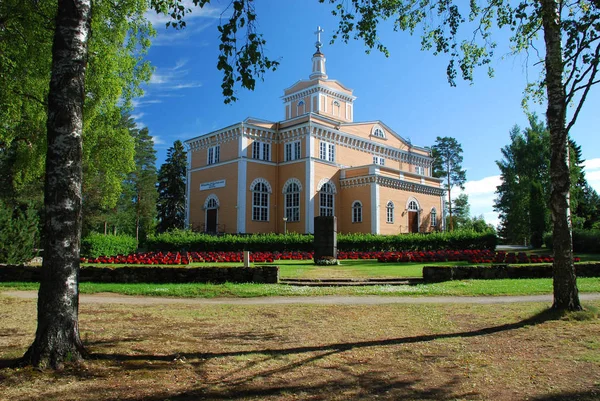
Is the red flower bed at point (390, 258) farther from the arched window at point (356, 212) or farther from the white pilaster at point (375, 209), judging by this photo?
the arched window at point (356, 212)

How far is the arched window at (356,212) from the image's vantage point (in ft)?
125

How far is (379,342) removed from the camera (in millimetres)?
6312

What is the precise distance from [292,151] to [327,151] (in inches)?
124

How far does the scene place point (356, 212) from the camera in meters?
38.4

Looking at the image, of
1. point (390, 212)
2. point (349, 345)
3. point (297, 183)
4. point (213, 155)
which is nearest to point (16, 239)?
point (349, 345)

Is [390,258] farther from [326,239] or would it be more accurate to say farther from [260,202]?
[260,202]

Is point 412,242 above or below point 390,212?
below

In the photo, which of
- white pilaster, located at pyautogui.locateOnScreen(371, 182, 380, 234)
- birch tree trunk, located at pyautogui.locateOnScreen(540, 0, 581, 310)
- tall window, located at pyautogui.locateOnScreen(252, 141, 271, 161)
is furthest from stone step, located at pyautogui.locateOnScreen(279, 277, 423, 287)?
tall window, located at pyautogui.locateOnScreen(252, 141, 271, 161)

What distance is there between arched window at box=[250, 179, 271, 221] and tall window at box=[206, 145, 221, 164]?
509 centimetres

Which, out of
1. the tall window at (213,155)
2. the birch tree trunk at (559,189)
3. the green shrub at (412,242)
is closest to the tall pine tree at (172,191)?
the tall window at (213,155)

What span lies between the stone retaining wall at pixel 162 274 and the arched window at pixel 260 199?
2358 cm

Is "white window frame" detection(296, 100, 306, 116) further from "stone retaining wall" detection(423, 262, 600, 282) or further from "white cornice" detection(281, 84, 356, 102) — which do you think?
"stone retaining wall" detection(423, 262, 600, 282)

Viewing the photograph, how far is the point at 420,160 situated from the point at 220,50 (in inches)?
1853

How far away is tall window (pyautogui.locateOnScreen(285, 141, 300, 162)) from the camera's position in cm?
3878
